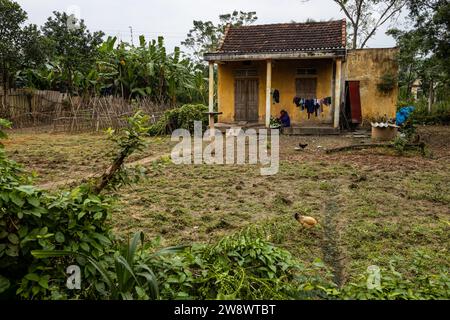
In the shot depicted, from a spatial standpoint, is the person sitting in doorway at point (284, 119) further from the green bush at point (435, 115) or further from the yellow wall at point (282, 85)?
the green bush at point (435, 115)

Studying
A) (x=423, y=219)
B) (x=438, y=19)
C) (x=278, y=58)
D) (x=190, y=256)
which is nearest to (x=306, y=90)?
(x=278, y=58)

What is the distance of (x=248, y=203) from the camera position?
580cm

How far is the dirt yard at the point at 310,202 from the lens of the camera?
409 centimetres

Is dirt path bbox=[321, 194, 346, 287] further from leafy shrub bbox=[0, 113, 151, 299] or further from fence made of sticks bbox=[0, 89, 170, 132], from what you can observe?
fence made of sticks bbox=[0, 89, 170, 132]

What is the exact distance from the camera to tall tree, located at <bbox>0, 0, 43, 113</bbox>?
51.0 feet

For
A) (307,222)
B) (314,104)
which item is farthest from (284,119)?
(307,222)

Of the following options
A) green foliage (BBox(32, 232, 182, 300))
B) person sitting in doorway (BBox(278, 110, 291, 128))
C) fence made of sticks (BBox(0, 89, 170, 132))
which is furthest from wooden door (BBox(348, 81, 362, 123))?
green foliage (BBox(32, 232, 182, 300))

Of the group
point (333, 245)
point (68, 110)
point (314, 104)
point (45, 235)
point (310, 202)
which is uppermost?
point (314, 104)

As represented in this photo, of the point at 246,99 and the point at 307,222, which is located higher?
the point at 246,99

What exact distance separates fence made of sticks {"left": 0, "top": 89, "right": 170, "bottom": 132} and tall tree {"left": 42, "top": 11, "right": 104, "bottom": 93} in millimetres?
2037
